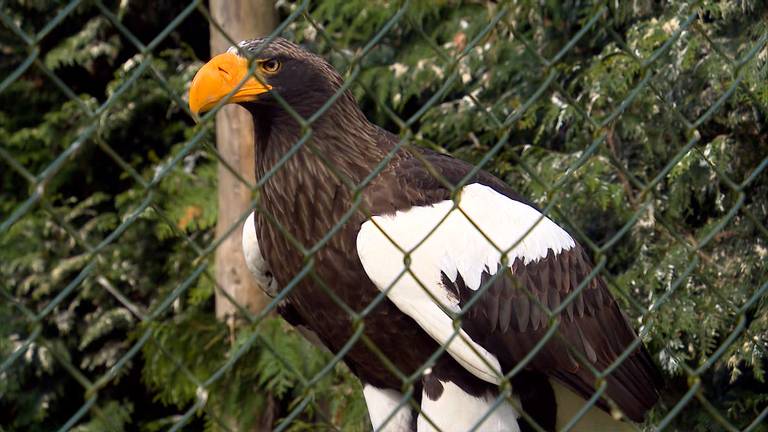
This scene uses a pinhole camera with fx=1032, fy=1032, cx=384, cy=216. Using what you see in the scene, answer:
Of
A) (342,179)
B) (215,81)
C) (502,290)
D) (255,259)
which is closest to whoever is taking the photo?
(342,179)

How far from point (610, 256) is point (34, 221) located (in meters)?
2.81

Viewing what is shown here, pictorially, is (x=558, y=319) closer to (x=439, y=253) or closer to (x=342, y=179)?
(x=439, y=253)

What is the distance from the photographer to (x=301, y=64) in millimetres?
2984

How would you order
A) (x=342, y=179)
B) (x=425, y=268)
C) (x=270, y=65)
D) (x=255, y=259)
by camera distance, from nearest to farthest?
(x=342, y=179), (x=425, y=268), (x=270, y=65), (x=255, y=259)

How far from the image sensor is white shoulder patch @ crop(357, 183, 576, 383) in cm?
263

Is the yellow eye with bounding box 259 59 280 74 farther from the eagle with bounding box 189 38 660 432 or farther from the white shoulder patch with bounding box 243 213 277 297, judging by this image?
the white shoulder patch with bounding box 243 213 277 297

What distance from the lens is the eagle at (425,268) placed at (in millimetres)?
2684

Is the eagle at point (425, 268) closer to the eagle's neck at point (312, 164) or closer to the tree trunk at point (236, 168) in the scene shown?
the eagle's neck at point (312, 164)

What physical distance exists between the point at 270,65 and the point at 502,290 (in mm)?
916

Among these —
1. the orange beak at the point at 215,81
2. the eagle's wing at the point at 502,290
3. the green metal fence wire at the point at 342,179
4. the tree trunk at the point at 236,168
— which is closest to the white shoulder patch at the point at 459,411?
the eagle's wing at the point at 502,290

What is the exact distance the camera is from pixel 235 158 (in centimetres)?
446

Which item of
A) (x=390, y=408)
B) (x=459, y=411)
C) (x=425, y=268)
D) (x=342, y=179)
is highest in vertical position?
(x=342, y=179)

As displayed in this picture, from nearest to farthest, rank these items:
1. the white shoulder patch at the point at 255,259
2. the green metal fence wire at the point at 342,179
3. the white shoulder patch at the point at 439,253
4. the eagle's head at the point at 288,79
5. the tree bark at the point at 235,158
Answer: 1. the green metal fence wire at the point at 342,179
2. the white shoulder patch at the point at 439,253
3. the eagle's head at the point at 288,79
4. the white shoulder patch at the point at 255,259
5. the tree bark at the point at 235,158

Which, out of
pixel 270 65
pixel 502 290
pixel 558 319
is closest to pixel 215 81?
pixel 270 65
